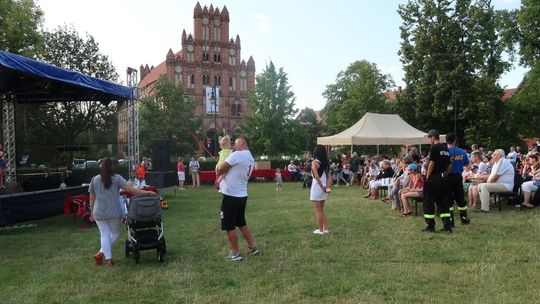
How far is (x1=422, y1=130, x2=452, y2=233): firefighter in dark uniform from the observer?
7.77 metres

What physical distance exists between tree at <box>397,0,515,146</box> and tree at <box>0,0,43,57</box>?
82.9ft

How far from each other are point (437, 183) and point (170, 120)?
99.0 ft

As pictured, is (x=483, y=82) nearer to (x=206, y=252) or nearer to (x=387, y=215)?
(x=387, y=215)

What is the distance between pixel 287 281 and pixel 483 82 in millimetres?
31832

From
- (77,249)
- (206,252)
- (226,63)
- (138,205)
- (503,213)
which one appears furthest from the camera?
(226,63)

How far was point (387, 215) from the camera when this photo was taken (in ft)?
33.7

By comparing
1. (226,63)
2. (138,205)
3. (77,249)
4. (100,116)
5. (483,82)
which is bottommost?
(77,249)

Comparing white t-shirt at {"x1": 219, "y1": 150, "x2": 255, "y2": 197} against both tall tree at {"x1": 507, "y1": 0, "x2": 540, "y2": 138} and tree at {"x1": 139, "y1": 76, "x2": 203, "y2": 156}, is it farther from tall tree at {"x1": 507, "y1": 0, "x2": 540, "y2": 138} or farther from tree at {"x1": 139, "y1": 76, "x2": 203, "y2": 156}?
tall tree at {"x1": 507, "y1": 0, "x2": 540, "y2": 138}

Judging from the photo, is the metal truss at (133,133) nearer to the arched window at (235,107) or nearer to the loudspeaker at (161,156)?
the loudspeaker at (161,156)

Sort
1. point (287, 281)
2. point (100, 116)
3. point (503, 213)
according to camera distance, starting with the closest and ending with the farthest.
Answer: point (287, 281)
point (503, 213)
point (100, 116)

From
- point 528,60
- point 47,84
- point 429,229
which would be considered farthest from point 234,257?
point 528,60

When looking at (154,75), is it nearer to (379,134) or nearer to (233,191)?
(379,134)

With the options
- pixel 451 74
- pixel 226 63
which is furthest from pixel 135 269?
pixel 226 63

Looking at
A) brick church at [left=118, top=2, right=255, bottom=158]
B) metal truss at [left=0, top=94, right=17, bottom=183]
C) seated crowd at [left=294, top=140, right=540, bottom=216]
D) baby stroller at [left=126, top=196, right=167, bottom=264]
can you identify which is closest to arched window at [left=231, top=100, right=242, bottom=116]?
brick church at [left=118, top=2, right=255, bottom=158]
